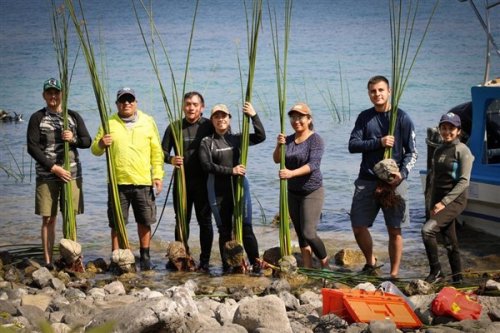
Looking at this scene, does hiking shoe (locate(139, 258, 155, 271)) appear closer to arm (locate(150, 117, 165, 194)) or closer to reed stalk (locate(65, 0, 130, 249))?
reed stalk (locate(65, 0, 130, 249))

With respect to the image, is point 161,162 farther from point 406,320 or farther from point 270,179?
point 270,179

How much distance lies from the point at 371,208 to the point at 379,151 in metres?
0.48

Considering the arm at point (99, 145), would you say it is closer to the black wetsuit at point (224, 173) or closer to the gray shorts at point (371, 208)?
the black wetsuit at point (224, 173)

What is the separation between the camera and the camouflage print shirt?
29.2ft

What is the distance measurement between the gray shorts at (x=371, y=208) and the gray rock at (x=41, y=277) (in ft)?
8.28

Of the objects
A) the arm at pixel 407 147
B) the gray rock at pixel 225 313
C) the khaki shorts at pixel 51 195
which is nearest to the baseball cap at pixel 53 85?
the khaki shorts at pixel 51 195

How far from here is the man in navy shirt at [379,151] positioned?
856 cm

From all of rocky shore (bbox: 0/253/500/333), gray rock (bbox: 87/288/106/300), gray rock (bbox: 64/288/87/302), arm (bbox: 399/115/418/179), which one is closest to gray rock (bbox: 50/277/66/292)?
rocky shore (bbox: 0/253/500/333)

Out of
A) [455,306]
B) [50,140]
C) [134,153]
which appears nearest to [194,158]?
[134,153]

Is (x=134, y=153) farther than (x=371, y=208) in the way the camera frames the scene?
Yes

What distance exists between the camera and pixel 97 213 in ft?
41.9

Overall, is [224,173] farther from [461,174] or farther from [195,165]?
[461,174]

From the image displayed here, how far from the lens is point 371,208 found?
871cm

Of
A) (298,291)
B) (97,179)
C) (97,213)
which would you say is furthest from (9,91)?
(298,291)
